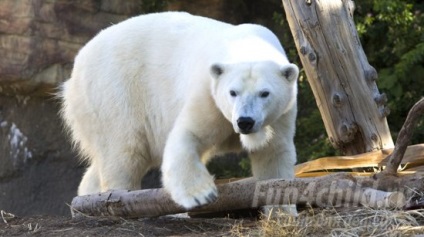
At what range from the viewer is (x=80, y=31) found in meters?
8.45

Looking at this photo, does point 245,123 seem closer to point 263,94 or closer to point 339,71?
point 263,94

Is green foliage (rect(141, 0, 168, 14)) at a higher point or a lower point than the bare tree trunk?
higher

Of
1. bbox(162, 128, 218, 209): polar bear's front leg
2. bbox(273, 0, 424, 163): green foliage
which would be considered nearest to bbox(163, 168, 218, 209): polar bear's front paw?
bbox(162, 128, 218, 209): polar bear's front leg

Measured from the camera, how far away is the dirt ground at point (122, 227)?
174 inches

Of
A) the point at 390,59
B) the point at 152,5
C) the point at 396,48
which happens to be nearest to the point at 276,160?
the point at 396,48

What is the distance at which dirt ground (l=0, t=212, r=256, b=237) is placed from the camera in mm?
4426

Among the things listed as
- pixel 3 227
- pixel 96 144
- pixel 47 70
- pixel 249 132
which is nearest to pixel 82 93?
pixel 96 144

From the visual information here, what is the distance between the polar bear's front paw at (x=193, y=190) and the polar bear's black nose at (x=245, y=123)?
35 centimetres

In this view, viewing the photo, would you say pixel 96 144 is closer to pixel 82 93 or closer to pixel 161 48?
pixel 82 93

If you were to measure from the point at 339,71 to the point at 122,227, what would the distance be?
2.15m

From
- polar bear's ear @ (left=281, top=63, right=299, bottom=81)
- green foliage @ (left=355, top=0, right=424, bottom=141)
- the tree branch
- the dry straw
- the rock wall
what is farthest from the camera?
the rock wall

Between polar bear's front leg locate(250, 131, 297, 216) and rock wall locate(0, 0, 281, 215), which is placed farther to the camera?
rock wall locate(0, 0, 281, 215)

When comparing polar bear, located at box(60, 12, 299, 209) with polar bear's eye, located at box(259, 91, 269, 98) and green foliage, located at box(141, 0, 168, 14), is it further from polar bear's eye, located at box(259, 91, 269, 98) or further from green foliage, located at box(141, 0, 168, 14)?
green foliage, located at box(141, 0, 168, 14)

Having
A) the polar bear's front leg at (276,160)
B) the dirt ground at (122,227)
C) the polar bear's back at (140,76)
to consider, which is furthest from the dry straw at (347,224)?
the polar bear's back at (140,76)
